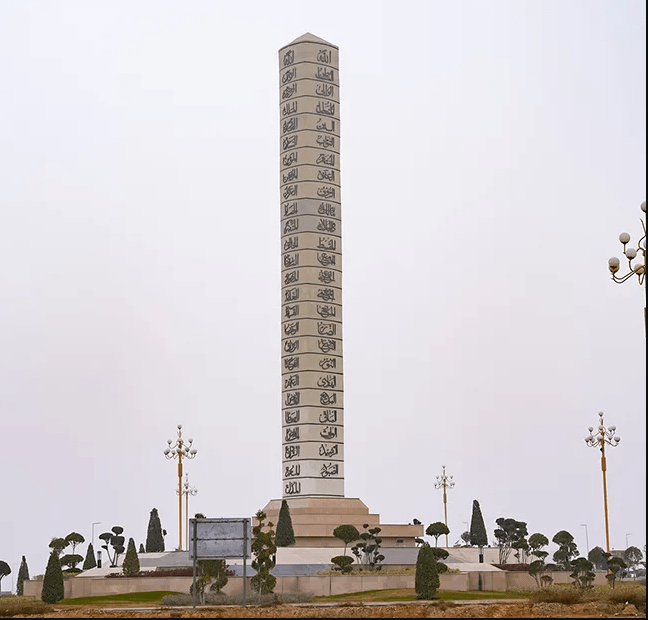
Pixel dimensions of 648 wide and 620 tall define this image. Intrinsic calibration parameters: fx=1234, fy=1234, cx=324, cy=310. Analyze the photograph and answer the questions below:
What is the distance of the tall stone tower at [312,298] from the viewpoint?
63.6m

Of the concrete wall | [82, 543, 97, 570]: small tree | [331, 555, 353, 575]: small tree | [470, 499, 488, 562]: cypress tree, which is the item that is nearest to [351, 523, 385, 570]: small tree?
[331, 555, 353, 575]: small tree

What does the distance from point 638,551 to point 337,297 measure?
37479 mm

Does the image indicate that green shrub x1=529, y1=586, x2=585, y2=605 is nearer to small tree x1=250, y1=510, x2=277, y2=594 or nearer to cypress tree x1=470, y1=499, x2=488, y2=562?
small tree x1=250, y1=510, x2=277, y2=594

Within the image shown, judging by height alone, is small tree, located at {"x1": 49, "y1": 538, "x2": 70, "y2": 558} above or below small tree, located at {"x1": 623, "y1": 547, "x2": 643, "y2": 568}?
above

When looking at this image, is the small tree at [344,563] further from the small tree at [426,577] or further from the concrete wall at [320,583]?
the small tree at [426,577]

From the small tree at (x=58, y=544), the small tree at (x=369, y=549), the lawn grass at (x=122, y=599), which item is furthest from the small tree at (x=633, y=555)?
the lawn grass at (x=122, y=599)

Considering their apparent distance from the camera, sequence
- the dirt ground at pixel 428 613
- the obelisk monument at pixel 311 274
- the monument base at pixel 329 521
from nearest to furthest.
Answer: the dirt ground at pixel 428 613 → the monument base at pixel 329 521 → the obelisk monument at pixel 311 274

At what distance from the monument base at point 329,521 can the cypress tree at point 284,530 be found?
182cm

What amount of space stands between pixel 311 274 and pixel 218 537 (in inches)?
1172

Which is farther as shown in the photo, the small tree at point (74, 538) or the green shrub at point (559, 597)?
the small tree at point (74, 538)

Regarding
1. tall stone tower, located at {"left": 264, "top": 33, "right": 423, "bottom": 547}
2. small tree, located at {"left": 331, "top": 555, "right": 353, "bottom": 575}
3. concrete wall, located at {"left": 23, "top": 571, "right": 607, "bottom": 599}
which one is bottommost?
concrete wall, located at {"left": 23, "top": 571, "right": 607, "bottom": 599}

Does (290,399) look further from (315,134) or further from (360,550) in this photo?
(315,134)

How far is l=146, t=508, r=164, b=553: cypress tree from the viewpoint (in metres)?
66.6

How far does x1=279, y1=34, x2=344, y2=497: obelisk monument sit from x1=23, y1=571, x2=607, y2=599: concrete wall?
1485 centimetres
